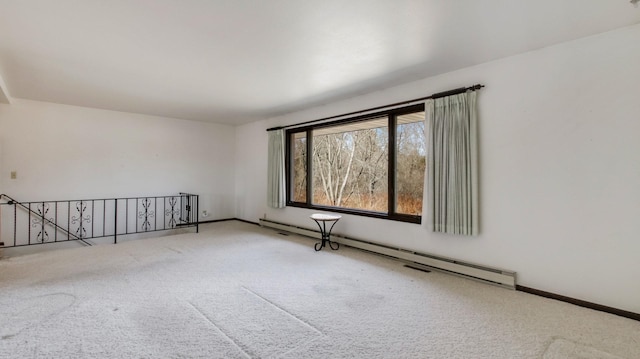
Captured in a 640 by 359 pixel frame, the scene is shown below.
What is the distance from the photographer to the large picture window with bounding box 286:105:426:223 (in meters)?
4.08

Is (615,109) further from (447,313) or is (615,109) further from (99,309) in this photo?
(99,309)

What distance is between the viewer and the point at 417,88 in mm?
3895

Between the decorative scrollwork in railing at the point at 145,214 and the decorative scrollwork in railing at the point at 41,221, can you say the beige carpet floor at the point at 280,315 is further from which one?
the decorative scrollwork in railing at the point at 145,214

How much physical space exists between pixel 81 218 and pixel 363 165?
5.38 meters

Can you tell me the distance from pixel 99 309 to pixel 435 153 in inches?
152

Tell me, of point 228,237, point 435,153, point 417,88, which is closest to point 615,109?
point 435,153

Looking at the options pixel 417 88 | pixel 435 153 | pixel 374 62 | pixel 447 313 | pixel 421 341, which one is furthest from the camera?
pixel 417 88

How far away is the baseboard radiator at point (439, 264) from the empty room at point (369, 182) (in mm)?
20

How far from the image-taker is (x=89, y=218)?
548 cm

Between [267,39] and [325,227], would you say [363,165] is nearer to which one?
[325,227]

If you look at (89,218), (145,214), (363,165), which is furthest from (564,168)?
(89,218)

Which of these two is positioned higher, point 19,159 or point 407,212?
point 19,159

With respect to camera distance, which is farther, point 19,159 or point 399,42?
point 19,159

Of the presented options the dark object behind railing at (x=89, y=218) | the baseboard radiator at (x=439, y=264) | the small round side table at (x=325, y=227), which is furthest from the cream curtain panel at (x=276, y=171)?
the dark object behind railing at (x=89, y=218)
